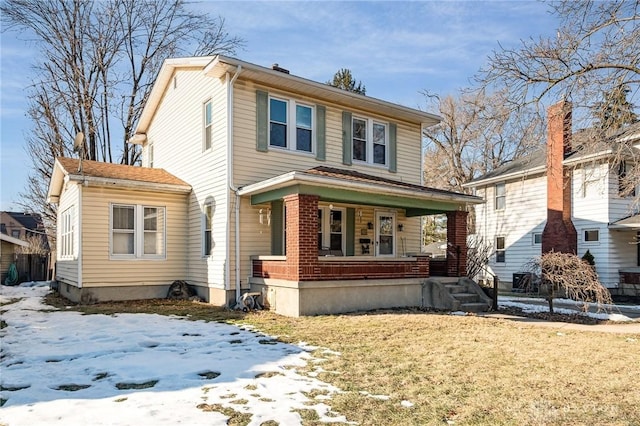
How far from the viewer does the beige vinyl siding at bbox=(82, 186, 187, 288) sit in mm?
11906

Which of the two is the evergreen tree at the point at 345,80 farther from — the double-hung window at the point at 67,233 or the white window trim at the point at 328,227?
the double-hung window at the point at 67,233

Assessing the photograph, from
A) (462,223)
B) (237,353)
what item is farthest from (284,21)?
(237,353)

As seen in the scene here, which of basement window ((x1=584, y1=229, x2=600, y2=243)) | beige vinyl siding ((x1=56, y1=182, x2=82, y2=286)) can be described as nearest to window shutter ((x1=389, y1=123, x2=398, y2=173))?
beige vinyl siding ((x1=56, y1=182, x2=82, y2=286))

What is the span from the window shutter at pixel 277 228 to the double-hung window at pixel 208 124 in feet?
8.35

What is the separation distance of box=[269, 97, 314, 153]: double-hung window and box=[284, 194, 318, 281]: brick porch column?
110 inches

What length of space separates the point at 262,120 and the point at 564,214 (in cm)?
1366

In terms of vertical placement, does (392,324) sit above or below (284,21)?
below

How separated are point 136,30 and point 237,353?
2191 cm

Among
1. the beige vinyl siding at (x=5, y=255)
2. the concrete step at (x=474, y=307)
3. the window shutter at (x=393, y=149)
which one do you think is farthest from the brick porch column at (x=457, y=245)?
the beige vinyl siding at (x=5, y=255)

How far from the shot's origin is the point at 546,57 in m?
9.31

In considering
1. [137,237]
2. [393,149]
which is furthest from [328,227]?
[137,237]

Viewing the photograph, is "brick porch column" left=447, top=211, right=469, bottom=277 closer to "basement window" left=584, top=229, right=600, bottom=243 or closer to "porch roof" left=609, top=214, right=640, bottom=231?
"porch roof" left=609, top=214, right=640, bottom=231

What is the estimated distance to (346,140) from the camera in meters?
13.5

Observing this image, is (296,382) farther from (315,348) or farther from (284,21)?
(284,21)
